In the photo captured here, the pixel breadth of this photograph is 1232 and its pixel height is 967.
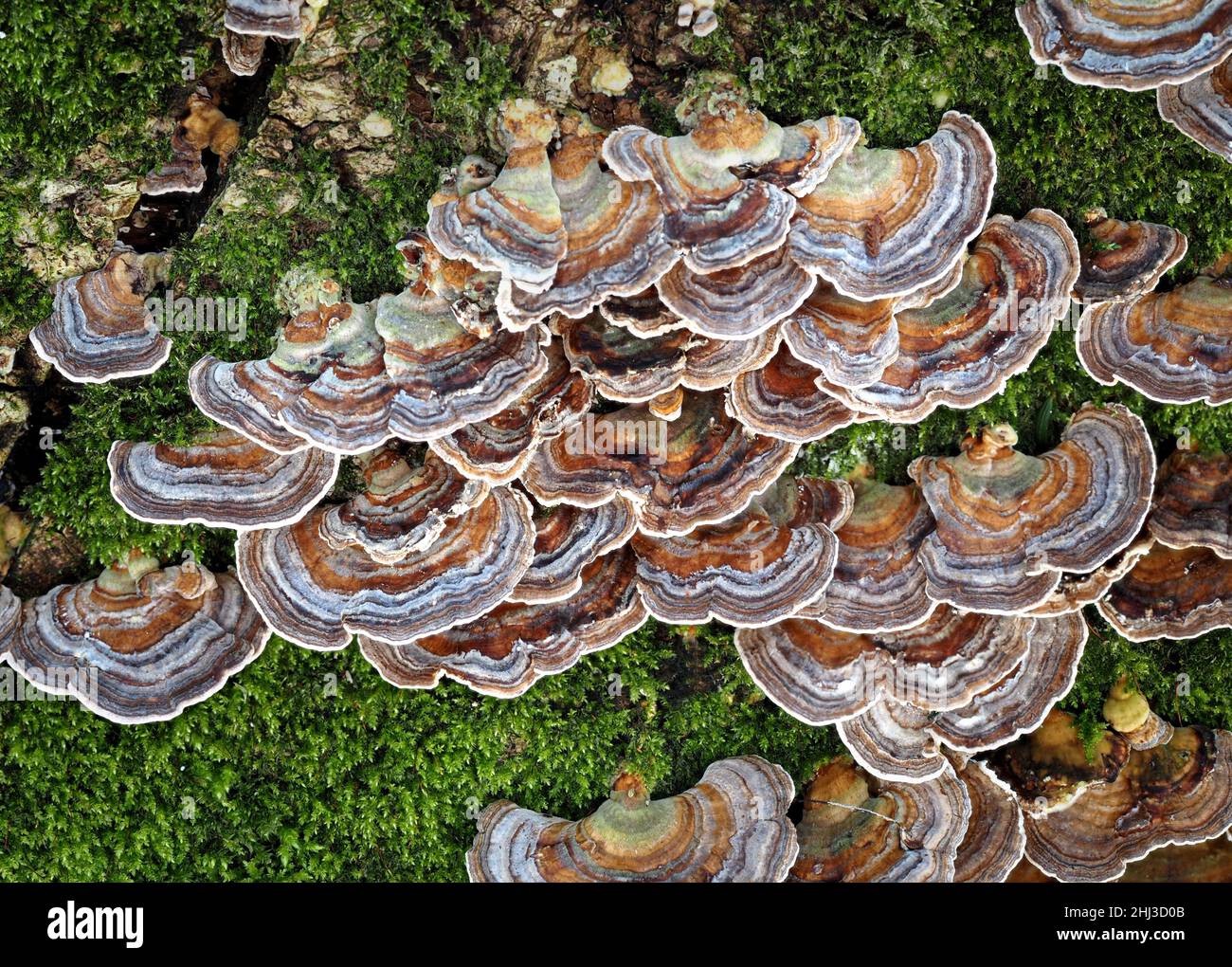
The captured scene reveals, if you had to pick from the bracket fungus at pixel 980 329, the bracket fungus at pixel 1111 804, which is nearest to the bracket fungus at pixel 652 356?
Result: the bracket fungus at pixel 980 329

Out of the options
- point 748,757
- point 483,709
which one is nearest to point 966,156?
point 748,757

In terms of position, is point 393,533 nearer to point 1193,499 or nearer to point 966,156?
point 966,156

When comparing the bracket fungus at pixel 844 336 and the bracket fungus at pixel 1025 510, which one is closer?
the bracket fungus at pixel 844 336

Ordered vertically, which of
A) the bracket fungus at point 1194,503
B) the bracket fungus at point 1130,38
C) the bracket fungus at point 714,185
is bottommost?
the bracket fungus at point 1194,503

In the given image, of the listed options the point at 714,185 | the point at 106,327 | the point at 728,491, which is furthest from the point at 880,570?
the point at 106,327

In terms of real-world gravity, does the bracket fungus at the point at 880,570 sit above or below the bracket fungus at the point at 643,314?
below

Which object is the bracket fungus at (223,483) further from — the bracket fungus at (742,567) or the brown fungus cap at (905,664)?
the brown fungus cap at (905,664)
